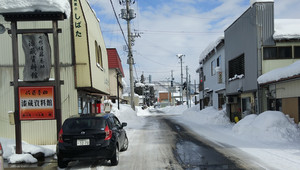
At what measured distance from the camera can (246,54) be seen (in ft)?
54.2

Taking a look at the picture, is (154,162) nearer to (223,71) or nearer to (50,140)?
(50,140)

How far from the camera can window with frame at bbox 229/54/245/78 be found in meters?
17.4

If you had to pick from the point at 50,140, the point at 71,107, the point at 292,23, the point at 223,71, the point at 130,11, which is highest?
the point at 130,11

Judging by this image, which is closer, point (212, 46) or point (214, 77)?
point (212, 46)

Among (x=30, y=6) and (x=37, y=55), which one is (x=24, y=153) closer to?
(x=37, y=55)

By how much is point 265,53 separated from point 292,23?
3.16m

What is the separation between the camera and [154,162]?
25.6 ft

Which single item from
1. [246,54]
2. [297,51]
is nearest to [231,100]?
[246,54]

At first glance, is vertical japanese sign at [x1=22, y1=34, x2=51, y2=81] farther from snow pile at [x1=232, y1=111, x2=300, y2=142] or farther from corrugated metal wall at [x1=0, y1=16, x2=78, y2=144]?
snow pile at [x1=232, y1=111, x2=300, y2=142]

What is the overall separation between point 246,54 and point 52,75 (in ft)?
38.5

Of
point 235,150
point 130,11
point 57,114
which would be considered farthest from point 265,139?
point 130,11

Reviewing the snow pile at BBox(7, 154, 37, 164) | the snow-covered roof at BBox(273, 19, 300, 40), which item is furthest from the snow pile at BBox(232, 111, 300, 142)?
the snow pile at BBox(7, 154, 37, 164)

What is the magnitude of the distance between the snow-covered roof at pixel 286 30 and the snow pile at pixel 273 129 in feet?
16.9

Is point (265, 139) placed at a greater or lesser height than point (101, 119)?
lesser
